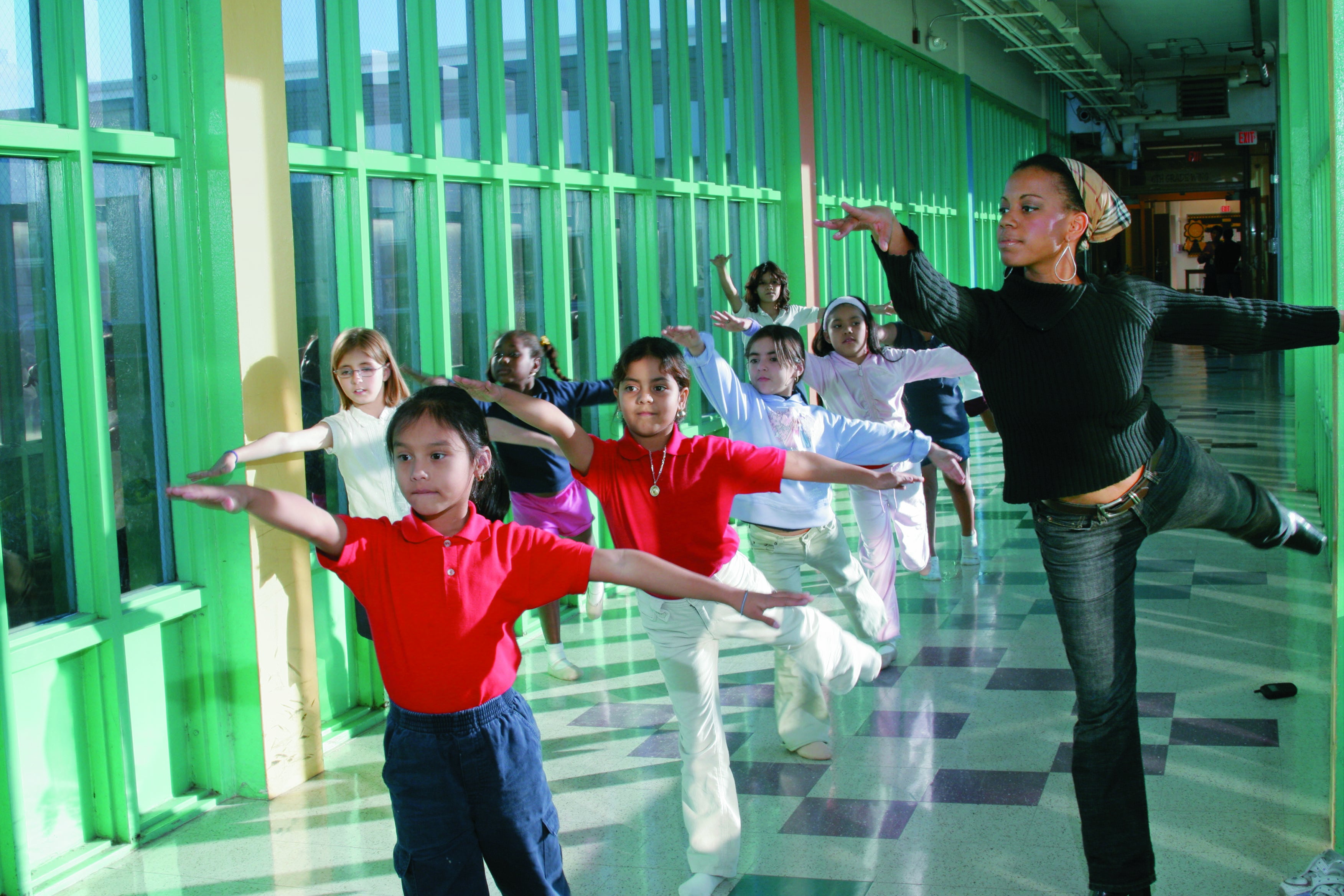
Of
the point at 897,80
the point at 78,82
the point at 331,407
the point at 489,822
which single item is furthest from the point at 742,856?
the point at 897,80

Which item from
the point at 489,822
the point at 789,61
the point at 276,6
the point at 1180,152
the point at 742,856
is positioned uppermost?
the point at 1180,152

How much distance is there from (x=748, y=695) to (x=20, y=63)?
3215 mm

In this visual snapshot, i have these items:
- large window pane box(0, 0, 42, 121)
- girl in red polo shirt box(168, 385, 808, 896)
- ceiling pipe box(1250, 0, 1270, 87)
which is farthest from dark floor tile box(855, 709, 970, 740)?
ceiling pipe box(1250, 0, 1270, 87)

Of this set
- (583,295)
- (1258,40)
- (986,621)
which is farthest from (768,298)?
(1258,40)

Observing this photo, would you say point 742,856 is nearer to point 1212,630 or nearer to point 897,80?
point 1212,630

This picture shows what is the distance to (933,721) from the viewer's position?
4.46m

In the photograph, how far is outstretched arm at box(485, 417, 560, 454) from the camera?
141 inches

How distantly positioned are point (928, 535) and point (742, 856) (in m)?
3.84

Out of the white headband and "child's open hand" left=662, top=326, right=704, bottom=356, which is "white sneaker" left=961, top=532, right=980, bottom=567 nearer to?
the white headband

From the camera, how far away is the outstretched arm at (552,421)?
3.20 m

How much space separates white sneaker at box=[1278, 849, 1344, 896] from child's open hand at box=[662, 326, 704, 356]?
7.30 ft

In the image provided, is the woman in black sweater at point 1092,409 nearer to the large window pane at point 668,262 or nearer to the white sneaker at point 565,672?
the white sneaker at point 565,672

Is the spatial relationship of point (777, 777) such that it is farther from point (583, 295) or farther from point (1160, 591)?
point (583, 295)

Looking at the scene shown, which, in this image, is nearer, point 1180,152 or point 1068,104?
point 1068,104
